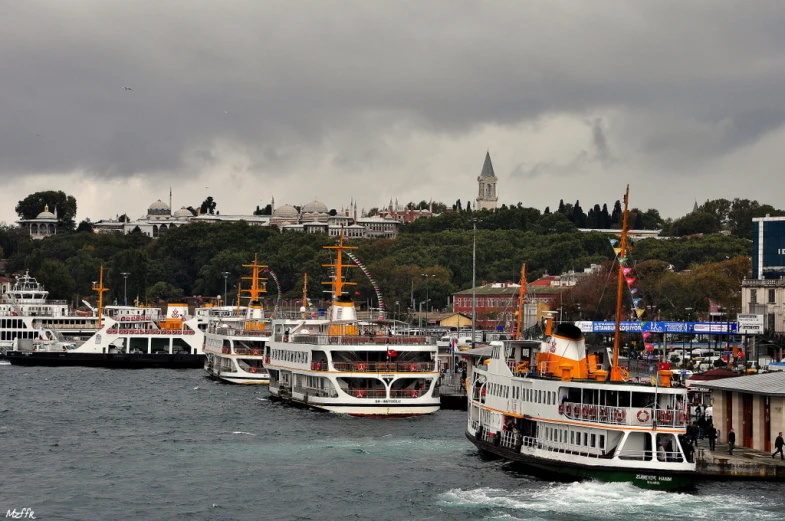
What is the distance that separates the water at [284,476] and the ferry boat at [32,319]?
175 feet

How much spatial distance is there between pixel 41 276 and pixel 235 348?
99698 millimetres

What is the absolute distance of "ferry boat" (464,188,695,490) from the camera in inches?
1652

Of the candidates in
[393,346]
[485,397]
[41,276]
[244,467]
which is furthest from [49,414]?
[41,276]

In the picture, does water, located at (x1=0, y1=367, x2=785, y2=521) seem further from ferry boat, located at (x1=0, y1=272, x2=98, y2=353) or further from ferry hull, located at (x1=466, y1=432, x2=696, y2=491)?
ferry boat, located at (x1=0, y1=272, x2=98, y2=353)

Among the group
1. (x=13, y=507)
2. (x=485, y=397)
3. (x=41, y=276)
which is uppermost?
(x=41, y=276)

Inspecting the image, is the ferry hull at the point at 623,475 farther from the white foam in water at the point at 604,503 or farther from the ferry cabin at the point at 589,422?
the white foam in water at the point at 604,503

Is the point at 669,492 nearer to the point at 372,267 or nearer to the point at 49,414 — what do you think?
the point at 49,414

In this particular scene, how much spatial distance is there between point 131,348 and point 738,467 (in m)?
70.1

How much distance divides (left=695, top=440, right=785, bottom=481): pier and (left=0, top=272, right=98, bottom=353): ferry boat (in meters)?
83.5

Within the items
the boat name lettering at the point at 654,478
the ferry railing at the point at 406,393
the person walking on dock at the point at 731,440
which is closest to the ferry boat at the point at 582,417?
the boat name lettering at the point at 654,478

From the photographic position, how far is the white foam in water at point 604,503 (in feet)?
128

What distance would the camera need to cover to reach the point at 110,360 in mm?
105000

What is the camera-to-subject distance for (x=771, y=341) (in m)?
91.1

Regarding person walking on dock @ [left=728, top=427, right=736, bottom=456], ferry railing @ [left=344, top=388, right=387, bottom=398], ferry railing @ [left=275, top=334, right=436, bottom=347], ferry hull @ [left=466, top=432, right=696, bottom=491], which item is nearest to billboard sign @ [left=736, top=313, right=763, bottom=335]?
ferry railing @ [left=275, top=334, right=436, bottom=347]
